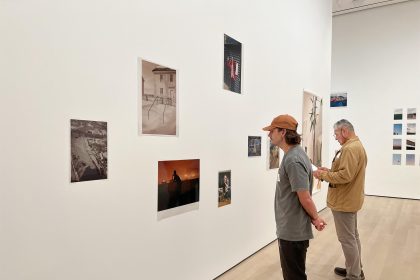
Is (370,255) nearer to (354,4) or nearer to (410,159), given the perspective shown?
(410,159)

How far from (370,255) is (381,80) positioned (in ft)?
20.7

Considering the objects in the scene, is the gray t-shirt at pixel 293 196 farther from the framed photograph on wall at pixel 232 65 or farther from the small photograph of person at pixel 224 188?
the framed photograph on wall at pixel 232 65

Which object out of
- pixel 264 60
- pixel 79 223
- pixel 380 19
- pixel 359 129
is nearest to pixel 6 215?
pixel 79 223

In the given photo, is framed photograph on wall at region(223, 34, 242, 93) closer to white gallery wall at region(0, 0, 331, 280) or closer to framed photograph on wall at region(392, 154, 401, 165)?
white gallery wall at region(0, 0, 331, 280)

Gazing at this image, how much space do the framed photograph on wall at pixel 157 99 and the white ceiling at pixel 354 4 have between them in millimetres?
7906

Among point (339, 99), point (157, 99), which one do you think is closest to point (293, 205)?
point (157, 99)

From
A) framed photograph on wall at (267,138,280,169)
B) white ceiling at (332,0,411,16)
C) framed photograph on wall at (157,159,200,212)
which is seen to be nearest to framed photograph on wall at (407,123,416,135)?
white ceiling at (332,0,411,16)

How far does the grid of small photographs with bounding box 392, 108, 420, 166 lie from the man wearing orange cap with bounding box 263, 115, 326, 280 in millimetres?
7691

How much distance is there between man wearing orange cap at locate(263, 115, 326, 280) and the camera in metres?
2.28

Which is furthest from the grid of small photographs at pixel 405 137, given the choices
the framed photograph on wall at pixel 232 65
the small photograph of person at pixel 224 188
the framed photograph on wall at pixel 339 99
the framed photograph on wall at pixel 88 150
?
the framed photograph on wall at pixel 88 150

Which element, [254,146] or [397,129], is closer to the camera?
Answer: [254,146]

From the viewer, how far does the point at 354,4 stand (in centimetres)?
886

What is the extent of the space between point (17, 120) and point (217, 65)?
6.89 feet

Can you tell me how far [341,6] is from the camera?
9.03 metres
